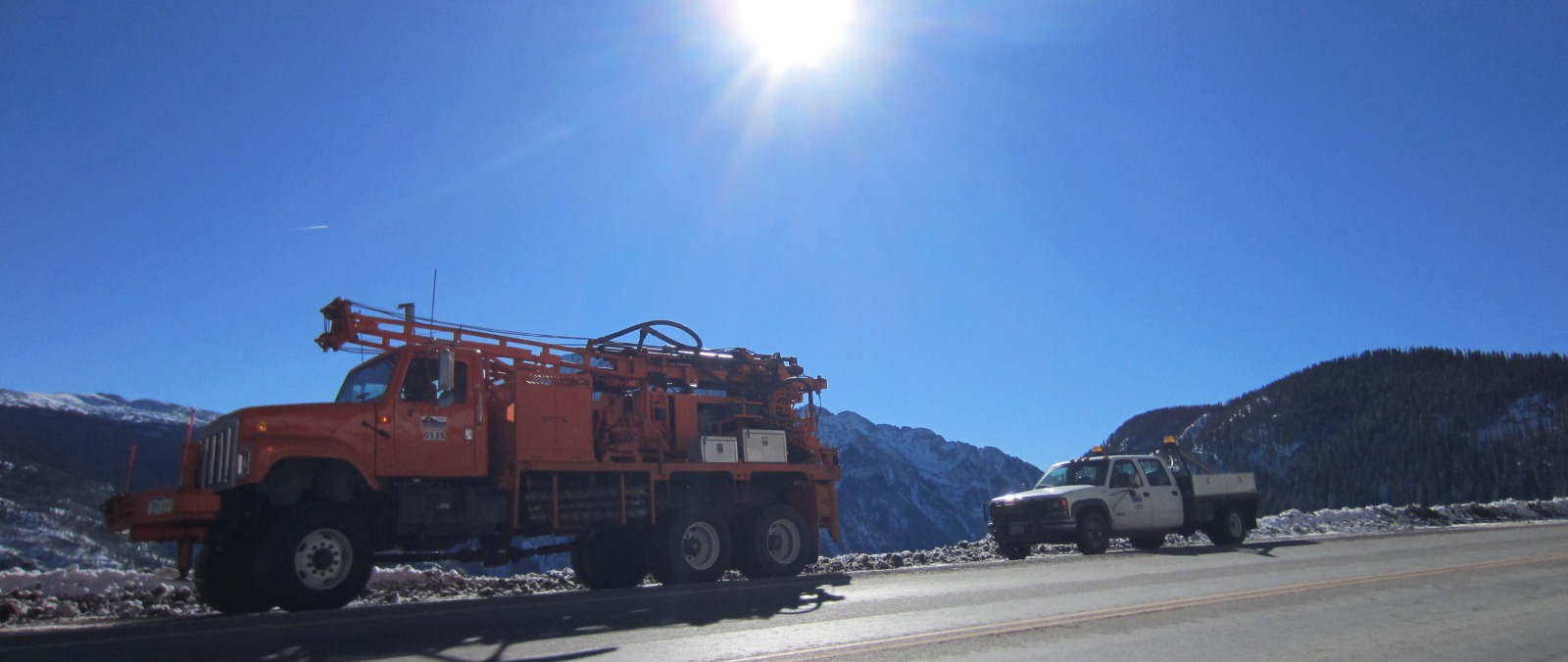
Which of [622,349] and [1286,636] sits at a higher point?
[622,349]

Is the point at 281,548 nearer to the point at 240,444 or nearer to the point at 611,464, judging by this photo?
Result: the point at 240,444

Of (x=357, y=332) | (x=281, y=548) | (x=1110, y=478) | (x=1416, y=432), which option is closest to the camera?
(x=281, y=548)

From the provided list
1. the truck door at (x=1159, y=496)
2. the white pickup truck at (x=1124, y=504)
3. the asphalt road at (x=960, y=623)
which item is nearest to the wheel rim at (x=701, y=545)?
the asphalt road at (x=960, y=623)

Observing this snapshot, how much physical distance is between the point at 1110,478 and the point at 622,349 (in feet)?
33.3

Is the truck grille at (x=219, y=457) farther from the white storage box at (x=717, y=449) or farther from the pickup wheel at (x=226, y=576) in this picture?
the white storage box at (x=717, y=449)

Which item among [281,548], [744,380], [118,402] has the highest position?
[118,402]

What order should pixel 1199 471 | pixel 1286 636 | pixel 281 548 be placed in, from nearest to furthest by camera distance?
1. pixel 1286 636
2. pixel 281 548
3. pixel 1199 471

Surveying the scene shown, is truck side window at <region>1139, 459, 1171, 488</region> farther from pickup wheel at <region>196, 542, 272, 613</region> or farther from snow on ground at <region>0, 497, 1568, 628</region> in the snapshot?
pickup wheel at <region>196, 542, 272, 613</region>

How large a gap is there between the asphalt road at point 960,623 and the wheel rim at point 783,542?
6.69 feet

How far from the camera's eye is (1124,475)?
64.5 ft

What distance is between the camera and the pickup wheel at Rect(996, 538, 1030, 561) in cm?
1856

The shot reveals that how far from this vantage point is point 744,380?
16.6m

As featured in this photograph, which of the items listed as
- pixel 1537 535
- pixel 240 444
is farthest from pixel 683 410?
pixel 1537 535

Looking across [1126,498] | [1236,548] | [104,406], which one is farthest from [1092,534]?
[104,406]
